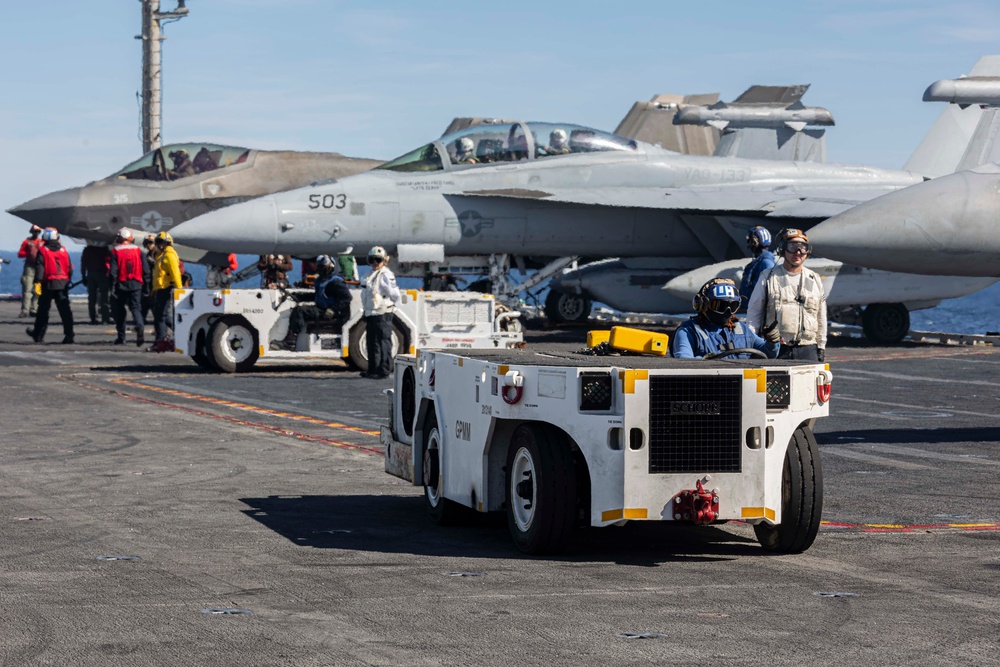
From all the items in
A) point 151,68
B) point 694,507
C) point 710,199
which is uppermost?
point 151,68

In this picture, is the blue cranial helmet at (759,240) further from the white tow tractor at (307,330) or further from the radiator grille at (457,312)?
the radiator grille at (457,312)

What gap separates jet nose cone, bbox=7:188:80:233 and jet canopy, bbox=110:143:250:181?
3.71 ft

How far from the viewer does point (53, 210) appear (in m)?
31.2

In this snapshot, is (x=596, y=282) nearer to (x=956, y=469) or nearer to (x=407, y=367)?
(x=956, y=469)

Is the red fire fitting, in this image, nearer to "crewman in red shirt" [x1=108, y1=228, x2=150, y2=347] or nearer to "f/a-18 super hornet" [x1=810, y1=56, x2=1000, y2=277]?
"f/a-18 super hornet" [x1=810, y1=56, x2=1000, y2=277]

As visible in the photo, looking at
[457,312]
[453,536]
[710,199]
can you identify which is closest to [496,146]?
[710,199]

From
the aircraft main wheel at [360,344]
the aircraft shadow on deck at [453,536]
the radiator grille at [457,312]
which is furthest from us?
the radiator grille at [457,312]

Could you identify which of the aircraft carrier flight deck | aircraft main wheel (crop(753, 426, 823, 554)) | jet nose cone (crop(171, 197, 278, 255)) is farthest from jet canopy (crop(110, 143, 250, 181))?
aircraft main wheel (crop(753, 426, 823, 554))

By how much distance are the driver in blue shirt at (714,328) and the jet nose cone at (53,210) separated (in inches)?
945

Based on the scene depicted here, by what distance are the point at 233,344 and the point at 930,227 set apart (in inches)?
412

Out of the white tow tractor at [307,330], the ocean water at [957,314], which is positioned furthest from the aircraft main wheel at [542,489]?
the ocean water at [957,314]

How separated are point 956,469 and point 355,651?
761 cm

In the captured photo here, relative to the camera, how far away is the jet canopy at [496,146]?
2800cm

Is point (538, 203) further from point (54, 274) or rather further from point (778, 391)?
point (778, 391)
